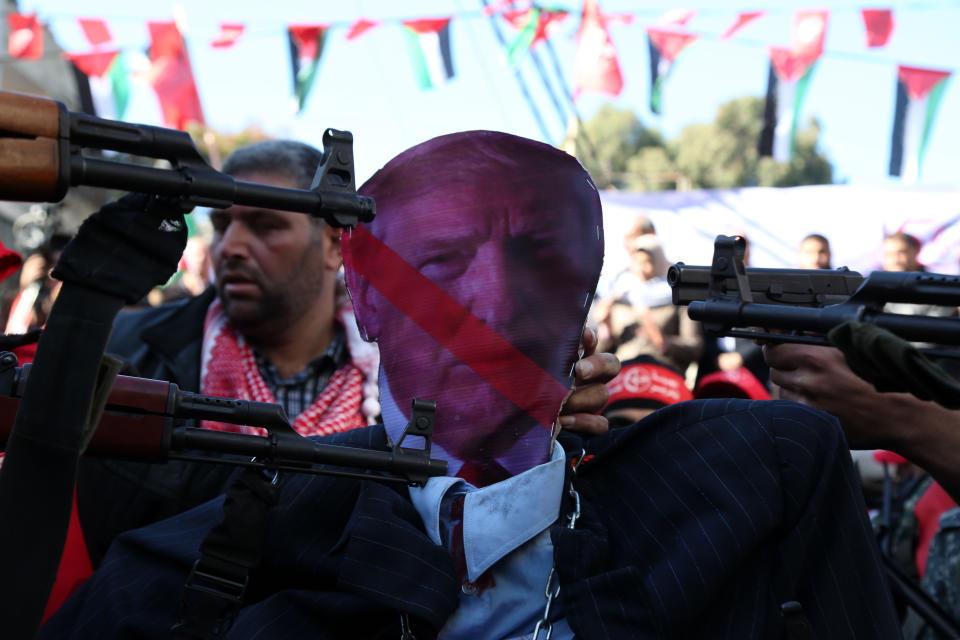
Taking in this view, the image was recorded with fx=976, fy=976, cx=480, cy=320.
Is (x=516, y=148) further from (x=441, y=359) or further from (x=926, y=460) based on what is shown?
(x=926, y=460)

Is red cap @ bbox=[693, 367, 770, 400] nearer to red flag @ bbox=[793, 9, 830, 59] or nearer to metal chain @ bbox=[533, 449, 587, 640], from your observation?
metal chain @ bbox=[533, 449, 587, 640]

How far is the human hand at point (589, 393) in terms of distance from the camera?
181 centimetres

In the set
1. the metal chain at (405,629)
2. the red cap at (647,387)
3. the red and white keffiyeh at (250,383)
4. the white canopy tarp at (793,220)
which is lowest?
the white canopy tarp at (793,220)

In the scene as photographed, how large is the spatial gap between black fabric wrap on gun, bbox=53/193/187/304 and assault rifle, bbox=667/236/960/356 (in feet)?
2.56

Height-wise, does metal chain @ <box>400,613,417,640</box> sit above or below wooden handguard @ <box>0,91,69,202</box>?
below

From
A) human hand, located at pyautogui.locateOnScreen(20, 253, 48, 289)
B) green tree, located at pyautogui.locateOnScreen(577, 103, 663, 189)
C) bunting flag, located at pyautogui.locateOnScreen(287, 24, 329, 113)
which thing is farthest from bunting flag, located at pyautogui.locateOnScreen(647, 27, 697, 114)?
green tree, located at pyautogui.locateOnScreen(577, 103, 663, 189)

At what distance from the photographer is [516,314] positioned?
1678mm

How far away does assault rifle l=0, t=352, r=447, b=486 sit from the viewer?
4.39ft

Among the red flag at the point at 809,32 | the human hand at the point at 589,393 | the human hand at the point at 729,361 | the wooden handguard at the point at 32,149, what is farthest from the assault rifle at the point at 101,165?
the red flag at the point at 809,32

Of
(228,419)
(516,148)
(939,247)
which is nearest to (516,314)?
(516,148)

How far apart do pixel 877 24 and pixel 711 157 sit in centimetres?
4150

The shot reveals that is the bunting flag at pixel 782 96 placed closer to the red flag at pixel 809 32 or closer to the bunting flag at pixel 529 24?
the red flag at pixel 809 32

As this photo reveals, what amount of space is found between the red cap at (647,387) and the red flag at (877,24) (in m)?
6.09

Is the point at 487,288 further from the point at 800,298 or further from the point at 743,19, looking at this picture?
the point at 743,19
